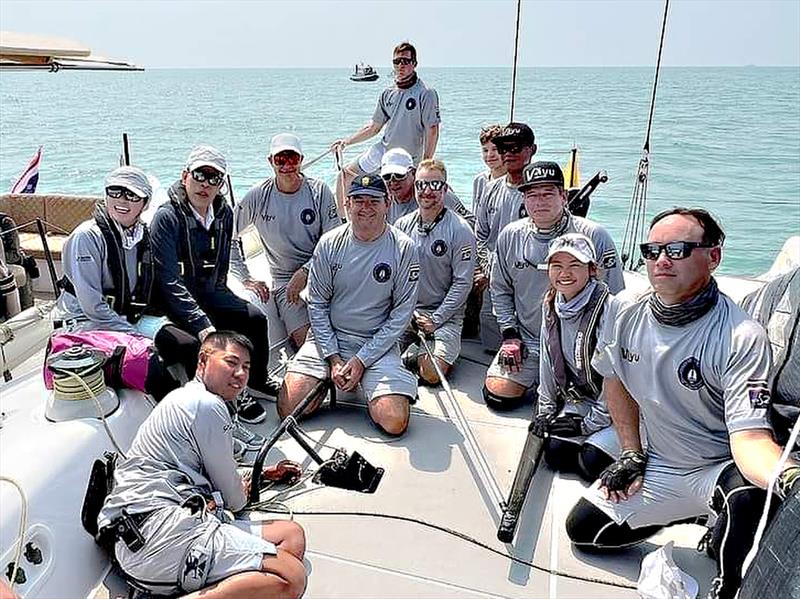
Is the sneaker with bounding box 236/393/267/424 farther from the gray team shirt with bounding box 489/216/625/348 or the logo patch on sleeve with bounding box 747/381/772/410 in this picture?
the logo patch on sleeve with bounding box 747/381/772/410

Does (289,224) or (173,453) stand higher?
(289,224)

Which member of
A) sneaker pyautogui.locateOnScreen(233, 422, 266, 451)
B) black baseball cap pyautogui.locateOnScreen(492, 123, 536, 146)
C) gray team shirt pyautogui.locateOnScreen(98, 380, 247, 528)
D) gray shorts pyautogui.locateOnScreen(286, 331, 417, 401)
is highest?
black baseball cap pyautogui.locateOnScreen(492, 123, 536, 146)

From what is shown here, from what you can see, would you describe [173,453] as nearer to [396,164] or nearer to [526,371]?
[526,371]

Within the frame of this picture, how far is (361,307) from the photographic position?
326 centimetres

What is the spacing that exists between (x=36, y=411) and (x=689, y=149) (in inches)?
590

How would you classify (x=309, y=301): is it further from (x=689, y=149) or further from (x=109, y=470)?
(x=689, y=149)

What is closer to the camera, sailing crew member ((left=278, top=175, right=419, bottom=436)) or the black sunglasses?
sailing crew member ((left=278, top=175, right=419, bottom=436))

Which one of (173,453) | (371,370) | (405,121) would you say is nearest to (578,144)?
(405,121)

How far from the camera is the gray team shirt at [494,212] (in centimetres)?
369

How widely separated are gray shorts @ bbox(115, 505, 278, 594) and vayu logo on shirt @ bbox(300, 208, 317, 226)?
2.08 m

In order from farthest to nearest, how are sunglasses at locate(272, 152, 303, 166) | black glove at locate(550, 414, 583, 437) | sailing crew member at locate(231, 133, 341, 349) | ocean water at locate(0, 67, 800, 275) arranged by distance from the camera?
ocean water at locate(0, 67, 800, 275)
sailing crew member at locate(231, 133, 341, 349)
sunglasses at locate(272, 152, 303, 166)
black glove at locate(550, 414, 583, 437)

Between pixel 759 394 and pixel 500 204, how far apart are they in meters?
2.07

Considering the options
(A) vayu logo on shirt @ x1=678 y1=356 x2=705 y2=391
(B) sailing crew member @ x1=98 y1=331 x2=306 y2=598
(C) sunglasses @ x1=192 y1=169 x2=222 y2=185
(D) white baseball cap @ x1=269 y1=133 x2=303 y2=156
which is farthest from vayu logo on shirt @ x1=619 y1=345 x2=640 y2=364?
(D) white baseball cap @ x1=269 y1=133 x2=303 y2=156

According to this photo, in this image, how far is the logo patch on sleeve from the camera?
1866mm
